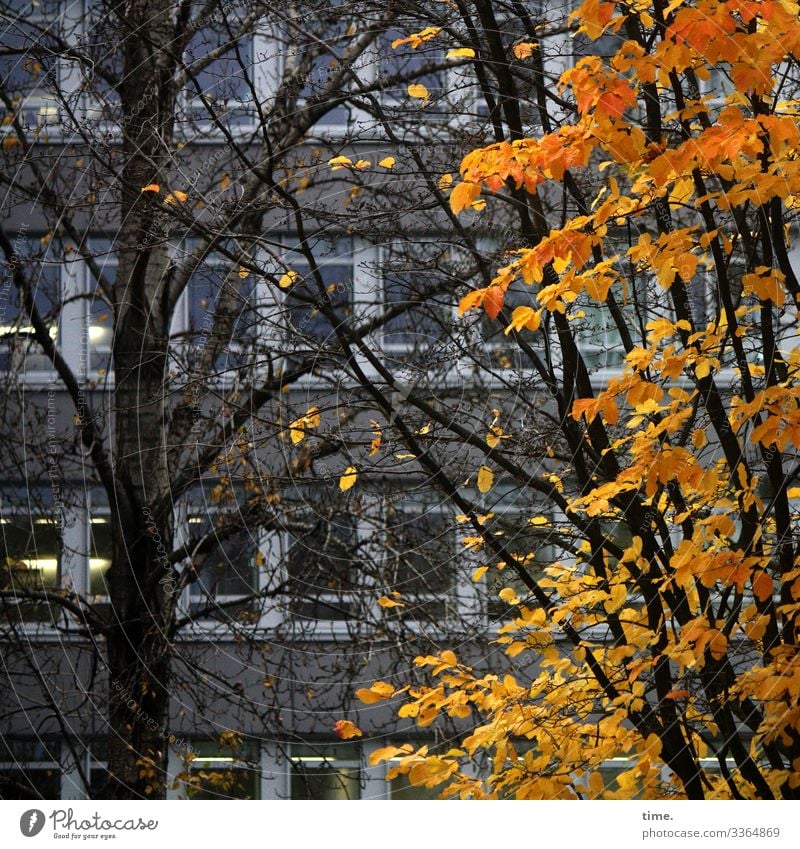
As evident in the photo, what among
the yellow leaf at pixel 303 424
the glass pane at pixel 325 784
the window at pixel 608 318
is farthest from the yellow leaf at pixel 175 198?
the glass pane at pixel 325 784

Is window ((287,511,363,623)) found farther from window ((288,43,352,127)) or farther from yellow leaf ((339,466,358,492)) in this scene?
window ((288,43,352,127))

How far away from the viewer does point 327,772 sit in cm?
493

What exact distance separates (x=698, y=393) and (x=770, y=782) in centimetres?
139

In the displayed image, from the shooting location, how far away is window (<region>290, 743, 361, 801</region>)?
4.79 meters

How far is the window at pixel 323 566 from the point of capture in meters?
5.19

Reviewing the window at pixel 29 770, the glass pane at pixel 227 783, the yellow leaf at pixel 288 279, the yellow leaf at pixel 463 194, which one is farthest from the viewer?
the window at pixel 29 770

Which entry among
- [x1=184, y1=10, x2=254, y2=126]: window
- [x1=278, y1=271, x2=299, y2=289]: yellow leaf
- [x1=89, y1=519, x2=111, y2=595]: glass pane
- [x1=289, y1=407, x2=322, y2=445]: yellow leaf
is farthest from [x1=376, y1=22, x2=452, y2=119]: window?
[x1=89, y1=519, x2=111, y2=595]: glass pane

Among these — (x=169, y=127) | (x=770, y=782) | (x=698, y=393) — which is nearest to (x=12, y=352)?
(x=169, y=127)

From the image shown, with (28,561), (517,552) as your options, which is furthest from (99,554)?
(517,552)

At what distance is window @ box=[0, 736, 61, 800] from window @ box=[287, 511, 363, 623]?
1283mm

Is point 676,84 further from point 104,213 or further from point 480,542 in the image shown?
point 104,213

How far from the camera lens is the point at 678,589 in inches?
160

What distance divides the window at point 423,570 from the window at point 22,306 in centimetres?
192

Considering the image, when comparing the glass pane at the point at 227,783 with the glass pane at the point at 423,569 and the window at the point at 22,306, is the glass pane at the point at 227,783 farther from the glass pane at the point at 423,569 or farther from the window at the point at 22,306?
the window at the point at 22,306
